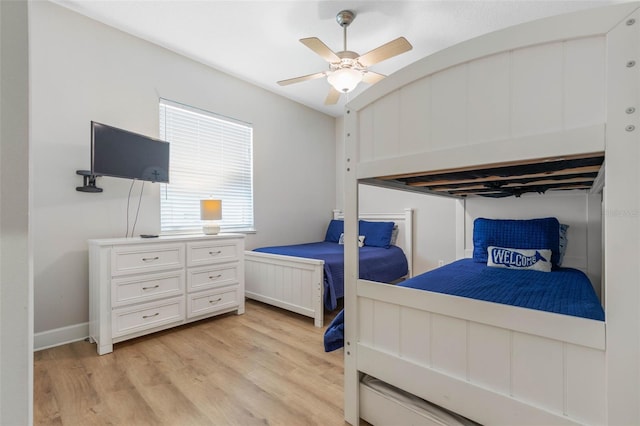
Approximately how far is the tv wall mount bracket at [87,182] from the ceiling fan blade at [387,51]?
2.27 metres

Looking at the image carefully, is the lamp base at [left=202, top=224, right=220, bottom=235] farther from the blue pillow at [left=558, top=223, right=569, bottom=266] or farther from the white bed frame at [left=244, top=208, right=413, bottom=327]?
the blue pillow at [left=558, top=223, right=569, bottom=266]

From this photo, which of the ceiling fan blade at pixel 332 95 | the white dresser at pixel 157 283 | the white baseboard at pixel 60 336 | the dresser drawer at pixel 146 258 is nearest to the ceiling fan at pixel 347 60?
the ceiling fan blade at pixel 332 95

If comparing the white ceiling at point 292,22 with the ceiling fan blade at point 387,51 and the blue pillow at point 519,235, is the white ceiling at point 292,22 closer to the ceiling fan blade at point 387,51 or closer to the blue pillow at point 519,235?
the ceiling fan blade at point 387,51

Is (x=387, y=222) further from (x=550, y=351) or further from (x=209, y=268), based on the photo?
(x=550, y=351)

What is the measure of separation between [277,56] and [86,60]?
1.60 meters

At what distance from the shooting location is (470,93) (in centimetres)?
94

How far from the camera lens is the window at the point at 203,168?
292 cm

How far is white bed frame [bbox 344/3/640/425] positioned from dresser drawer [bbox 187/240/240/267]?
1.74m

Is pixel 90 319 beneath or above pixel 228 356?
above

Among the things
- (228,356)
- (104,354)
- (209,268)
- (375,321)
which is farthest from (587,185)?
(104,354)

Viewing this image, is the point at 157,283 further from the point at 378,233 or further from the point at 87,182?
the point at 378,233

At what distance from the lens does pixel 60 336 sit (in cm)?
222

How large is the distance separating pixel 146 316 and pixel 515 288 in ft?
8.10

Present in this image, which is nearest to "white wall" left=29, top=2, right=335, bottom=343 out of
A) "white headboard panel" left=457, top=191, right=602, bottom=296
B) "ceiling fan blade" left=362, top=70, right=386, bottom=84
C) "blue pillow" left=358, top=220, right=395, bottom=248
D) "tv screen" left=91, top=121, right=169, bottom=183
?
"tv screen" left=91, top=121, right=169, bottom=183
